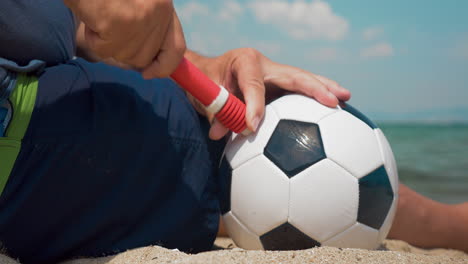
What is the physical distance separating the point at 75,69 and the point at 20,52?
Answer: 18cm

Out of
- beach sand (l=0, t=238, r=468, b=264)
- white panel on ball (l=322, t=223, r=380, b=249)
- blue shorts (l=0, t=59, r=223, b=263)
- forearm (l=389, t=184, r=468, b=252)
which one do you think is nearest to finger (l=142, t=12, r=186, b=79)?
blue shorts (l=0, t=59, r=223, b=263)

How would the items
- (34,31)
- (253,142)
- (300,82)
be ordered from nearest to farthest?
(34,31) < (253,142) < (300,82)

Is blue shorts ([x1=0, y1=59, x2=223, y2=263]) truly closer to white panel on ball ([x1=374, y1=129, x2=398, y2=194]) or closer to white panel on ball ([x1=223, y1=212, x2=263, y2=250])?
white panel on ball ([x1=223, y1=212, x2=263, y2=250])

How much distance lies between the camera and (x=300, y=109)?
1532mm

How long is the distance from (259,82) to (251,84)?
1.5 inches

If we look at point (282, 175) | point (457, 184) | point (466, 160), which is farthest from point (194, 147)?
point (466, 160)

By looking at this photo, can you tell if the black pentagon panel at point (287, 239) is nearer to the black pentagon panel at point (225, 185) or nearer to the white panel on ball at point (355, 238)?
the white panel on ball at point (355, 238)

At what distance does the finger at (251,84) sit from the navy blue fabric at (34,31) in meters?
0.60

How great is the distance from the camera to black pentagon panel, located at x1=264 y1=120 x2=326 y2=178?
141 cm

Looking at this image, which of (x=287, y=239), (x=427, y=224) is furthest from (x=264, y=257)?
(x=427, y=224)

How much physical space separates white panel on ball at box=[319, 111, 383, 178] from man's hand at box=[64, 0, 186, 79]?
56 cm

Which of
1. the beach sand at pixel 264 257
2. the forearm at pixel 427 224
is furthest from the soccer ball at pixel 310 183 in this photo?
the forearm at pixel 427 224

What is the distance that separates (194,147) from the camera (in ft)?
5.39

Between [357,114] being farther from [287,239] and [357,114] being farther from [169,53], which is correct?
[169,53]
